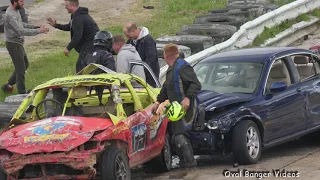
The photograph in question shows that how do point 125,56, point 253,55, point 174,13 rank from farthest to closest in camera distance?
point 174,13
point 253,55
point 125,56

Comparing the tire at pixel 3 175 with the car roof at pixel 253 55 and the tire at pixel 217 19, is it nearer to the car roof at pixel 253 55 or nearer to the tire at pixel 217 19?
the car roof at pixel 253 55

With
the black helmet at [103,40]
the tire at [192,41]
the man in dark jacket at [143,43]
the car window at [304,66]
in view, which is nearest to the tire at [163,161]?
the black helmet at [103,40]

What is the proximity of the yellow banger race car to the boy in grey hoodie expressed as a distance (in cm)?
77

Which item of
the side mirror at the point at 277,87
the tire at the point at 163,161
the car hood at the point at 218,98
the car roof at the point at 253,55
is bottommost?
the tire at the point at 163,161

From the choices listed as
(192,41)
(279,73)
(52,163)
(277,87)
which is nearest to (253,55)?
(279,73)

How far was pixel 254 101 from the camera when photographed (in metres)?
11.2

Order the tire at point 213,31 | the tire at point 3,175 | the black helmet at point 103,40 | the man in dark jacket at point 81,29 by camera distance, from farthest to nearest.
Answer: the tire at point 213,31
the man in dark jacket at point 81,29
the black helmet at point 103,40
the tire at point 3,175

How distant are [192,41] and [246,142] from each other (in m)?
7.39

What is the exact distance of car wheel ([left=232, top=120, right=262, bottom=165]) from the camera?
10.6 meters

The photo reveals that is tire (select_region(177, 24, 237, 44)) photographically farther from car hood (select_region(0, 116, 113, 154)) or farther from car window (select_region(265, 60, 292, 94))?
car hood (select_region(0, 116, 113, 154))

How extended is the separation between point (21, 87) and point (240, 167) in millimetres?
5697

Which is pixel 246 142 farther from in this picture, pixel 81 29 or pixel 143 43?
pixel 81 29

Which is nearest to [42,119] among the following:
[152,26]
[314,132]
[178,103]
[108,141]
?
[108,141]

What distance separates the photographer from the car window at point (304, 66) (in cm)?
1271
